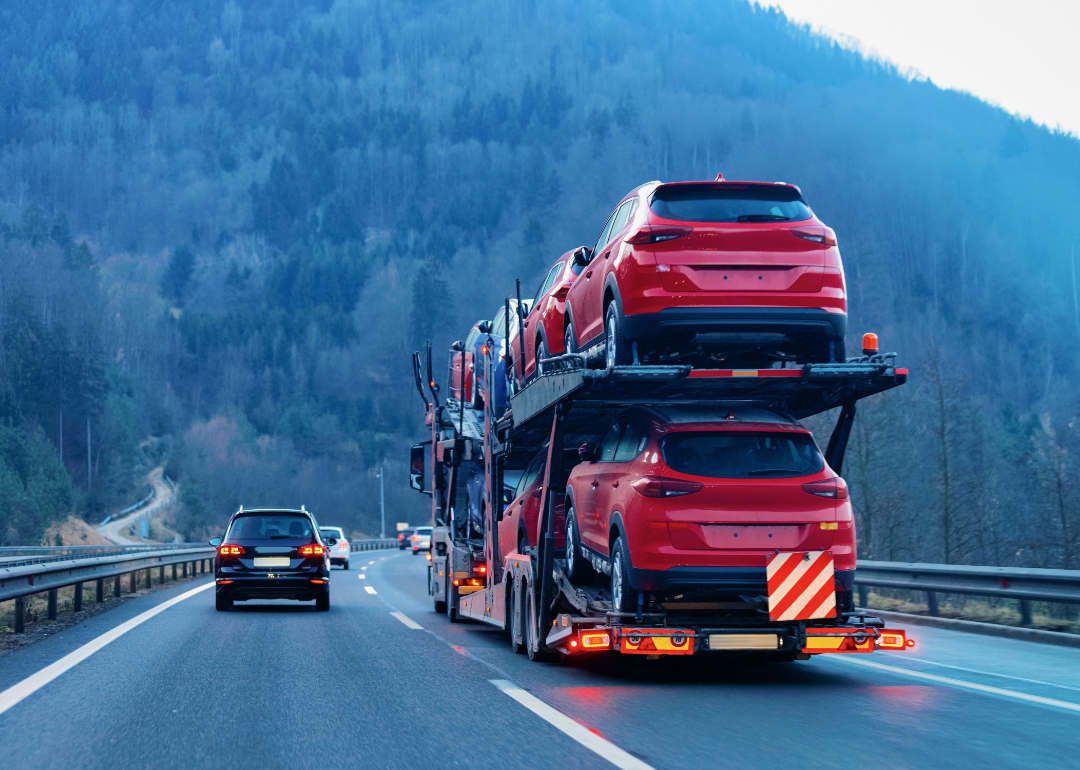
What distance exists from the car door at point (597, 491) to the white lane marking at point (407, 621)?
18.7 ft

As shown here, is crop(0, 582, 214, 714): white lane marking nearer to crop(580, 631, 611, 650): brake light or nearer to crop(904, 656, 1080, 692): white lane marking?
crop(580, 631, 611, 650): brake light

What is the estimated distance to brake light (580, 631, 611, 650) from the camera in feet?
30.1

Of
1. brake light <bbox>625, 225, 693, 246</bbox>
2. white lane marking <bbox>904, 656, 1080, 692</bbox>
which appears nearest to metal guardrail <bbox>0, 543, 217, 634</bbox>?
brake light <bbox>625, 225, 693, 246</bbox>

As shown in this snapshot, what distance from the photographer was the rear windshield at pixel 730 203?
995 centimetres

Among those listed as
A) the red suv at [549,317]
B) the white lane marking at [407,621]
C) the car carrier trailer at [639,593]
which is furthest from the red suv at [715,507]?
the white lane marking at [407,621]

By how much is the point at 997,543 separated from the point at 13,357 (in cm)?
8240

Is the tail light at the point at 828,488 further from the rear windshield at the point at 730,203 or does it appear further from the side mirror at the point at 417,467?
the side mirror at the point at 417,467

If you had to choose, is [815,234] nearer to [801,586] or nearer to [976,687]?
[801,586]

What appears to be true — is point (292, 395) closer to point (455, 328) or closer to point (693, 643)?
point (455, 328)

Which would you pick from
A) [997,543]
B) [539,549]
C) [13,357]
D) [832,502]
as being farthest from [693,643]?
[13,357]

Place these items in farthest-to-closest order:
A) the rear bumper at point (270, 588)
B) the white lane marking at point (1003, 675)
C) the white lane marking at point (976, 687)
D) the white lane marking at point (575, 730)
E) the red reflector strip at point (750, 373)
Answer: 1. the rear bumper at point (270, 588)
2. the red reflector strip at point (750, 373)
3. the white lane marking at point (1003, 675)
4. the white lane marking at point (976, 687)
5. the white lane marking at point (575, 730)

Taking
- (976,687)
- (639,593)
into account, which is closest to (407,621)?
(639,593)

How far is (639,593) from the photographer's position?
9.09 m

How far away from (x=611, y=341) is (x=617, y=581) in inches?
85.6
